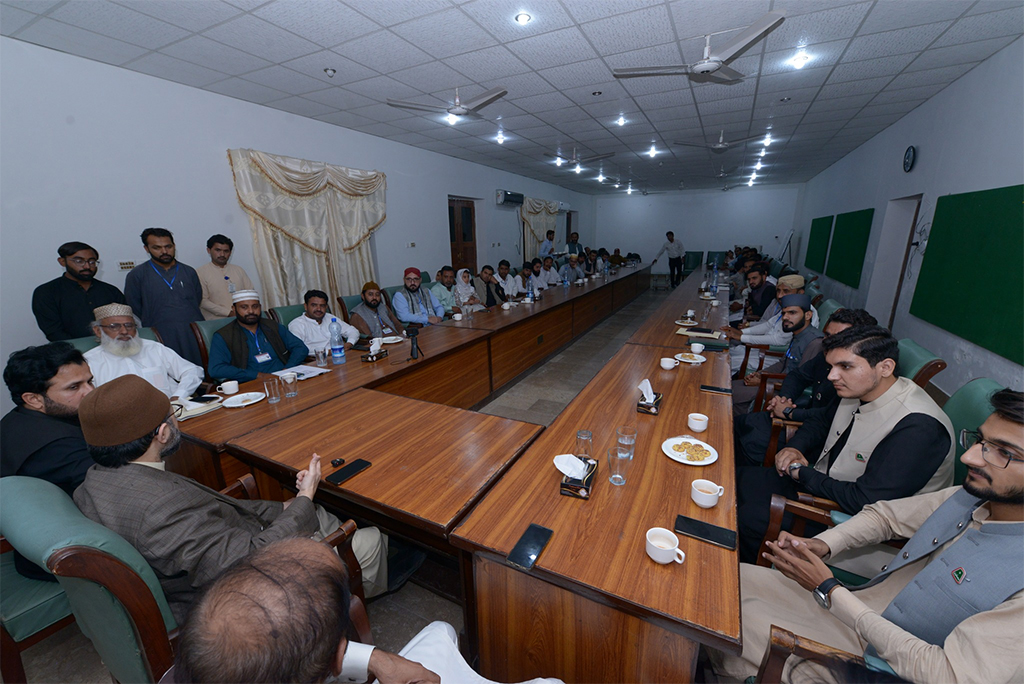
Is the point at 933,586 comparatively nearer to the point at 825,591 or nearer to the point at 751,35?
the point at 825,591

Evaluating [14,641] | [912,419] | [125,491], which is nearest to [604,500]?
[912,419]

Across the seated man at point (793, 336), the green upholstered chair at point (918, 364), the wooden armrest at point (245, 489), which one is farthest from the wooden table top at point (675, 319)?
the wooden armrest at point (245, 489)

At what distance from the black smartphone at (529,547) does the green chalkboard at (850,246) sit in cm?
763

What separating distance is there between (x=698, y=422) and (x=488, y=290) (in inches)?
194

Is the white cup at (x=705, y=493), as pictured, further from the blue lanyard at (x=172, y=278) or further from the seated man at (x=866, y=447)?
the blue lanyard at (x=172, y=278)

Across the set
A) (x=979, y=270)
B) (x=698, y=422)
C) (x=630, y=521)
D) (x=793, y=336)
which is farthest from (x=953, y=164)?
(x=630, y=521)

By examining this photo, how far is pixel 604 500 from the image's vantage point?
4.29 ft

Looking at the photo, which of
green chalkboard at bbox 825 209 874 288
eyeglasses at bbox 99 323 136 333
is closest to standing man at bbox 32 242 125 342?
eyeglasses at bbox 99 323 136 333

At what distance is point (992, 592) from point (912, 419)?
666 mm

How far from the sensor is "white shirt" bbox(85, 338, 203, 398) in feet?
7.61

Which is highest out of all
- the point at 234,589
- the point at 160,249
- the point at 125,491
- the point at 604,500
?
→ the point at 160,249

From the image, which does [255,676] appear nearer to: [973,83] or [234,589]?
[234,589]

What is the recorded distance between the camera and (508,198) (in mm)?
8891

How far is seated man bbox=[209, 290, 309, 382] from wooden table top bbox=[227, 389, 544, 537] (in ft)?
3.71
